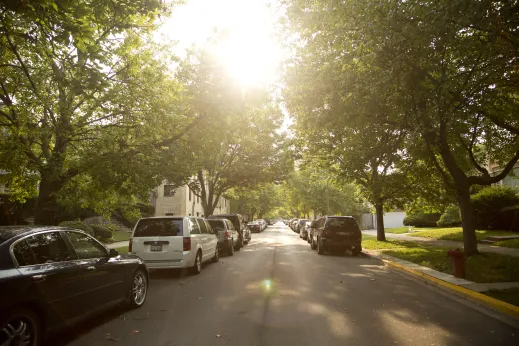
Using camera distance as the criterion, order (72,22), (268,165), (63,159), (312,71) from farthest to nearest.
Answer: (268,165) → (63,159) → (312,71) → (72,22)

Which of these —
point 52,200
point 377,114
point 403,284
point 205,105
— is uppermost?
point 205,105

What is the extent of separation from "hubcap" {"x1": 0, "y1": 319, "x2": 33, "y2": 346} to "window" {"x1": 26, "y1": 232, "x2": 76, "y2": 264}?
0.75 metres

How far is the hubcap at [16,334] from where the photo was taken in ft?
12.2

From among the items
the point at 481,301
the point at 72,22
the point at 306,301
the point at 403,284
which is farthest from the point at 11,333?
the point at 403,284

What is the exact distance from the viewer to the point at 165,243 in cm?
996

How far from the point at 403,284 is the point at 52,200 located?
39.7 ft

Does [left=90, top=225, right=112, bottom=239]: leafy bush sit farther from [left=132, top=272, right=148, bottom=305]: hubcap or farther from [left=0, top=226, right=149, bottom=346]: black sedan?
[left=0, top=226, right=149, bottom=346]: black sedan

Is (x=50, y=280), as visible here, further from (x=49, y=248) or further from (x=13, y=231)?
(x=13, y=231)

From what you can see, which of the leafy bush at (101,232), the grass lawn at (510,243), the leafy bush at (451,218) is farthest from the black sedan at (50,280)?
the leafy bush at (451,218)

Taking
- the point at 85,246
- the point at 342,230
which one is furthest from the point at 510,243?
the point at 85,246

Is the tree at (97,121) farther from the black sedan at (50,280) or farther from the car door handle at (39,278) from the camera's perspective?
the car door handle at (39,278)

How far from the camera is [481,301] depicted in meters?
6.86

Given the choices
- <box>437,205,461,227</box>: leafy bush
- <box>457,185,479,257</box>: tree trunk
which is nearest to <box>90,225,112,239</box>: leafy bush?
<box>457,185,479,257</box>: tree trunk

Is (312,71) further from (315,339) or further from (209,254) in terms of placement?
(315,339)
